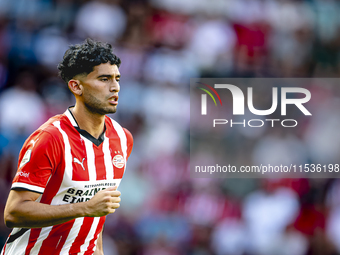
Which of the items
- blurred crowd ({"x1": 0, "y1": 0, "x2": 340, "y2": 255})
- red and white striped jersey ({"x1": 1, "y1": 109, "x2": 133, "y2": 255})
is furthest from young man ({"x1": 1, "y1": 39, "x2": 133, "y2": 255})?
blurred crowd ({"x1": 0, "y1": 0, "x2": 340, "y2": 255})

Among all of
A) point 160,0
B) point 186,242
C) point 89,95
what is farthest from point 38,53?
point 89,95

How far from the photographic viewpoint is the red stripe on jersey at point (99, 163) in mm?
2702

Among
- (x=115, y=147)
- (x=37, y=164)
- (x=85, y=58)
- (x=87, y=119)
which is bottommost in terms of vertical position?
(x=37, y=164)

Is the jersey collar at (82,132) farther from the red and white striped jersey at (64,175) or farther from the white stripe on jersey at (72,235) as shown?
the white stripe on jersey at (72,235)

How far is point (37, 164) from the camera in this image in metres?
2.37

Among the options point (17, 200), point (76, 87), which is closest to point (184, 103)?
point (76, 87)

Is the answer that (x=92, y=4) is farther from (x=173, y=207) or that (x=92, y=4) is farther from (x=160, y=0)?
(x=173, y=207)

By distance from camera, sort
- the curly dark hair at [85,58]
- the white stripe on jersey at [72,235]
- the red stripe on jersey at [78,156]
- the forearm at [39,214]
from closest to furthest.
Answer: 1. the forearm at [39,214]
2. the red stripe on jersey at [78,156]
3. the white stripe on jersey at [72,235]
4. the curly dark hair at [85,58]

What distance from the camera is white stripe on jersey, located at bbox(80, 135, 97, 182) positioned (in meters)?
2.65

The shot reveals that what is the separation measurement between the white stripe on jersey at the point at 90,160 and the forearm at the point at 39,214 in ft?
1.09

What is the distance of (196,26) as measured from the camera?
7500mm

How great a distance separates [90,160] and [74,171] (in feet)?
0.54

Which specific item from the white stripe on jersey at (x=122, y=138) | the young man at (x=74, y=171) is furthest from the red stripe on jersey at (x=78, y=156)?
the white stripe on jersey at (x=122, y=138)

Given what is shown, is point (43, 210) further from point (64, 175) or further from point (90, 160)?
point (90, 160)
